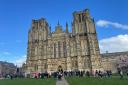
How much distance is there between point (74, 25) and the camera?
66500 mm

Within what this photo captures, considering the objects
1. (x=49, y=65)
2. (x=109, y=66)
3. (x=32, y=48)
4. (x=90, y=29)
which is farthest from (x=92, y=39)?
(x=109, y=66)

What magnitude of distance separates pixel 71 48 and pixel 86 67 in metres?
7.20

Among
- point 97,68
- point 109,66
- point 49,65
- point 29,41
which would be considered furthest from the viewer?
point 109,66

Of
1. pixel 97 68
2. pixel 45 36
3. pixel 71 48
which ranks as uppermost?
pixel 45 36

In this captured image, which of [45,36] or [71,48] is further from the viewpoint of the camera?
[45,36]

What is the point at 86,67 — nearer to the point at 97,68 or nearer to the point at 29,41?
the point at 97,68

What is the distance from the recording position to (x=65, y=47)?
2564 inches

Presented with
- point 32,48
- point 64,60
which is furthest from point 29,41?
point 64,60

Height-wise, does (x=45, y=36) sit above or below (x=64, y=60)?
above

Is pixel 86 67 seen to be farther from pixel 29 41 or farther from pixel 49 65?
pixel 29 41

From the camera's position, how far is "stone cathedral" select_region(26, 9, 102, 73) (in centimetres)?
6272

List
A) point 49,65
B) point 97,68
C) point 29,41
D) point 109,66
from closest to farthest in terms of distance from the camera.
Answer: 1. point 97,68
2. point 49,65
3. point 29,41
4. point 109,66

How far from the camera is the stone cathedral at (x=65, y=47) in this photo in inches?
2469

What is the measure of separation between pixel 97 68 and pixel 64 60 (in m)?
10.1
